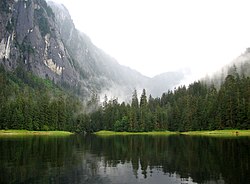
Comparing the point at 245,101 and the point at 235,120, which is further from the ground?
the point at 245,101

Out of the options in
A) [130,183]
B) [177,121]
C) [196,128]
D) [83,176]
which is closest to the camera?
[130,183]

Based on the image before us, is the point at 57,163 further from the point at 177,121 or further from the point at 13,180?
the point at 177,121

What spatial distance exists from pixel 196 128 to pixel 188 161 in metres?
126

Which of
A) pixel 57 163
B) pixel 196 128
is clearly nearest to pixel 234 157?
pixel 57 163

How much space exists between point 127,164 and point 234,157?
18.4 m

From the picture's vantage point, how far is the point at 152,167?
152 feet

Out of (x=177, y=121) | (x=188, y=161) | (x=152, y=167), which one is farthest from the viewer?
(x=177, y=121)

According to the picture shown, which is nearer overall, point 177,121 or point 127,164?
point 127,164

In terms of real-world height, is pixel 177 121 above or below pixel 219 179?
above

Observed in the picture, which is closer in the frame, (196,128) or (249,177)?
(249,177)

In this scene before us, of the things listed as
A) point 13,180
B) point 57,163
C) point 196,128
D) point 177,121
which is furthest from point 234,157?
point 177,121

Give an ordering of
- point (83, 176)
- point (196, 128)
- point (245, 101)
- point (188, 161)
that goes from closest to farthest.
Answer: point (83, 176)
point (188, 161)
point (245, 101)
point (196, 128)

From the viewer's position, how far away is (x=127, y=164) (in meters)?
50.2

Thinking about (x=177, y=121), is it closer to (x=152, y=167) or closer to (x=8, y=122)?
(x=8, y=122)
